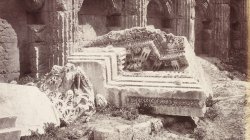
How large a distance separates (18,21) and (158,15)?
779 centimetres

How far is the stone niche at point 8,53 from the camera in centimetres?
1084

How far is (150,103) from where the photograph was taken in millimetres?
6801

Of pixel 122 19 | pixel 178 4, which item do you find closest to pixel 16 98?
pixel 122 19

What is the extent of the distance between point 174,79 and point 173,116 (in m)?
0.69

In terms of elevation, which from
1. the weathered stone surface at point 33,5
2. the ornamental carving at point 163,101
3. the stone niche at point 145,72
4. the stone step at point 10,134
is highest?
the weathered stone surface at point 33,5

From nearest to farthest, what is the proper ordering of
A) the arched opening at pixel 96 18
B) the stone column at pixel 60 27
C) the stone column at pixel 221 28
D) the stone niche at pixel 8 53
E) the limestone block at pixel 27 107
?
the limestone block at pixel 27 107 < the stone niche at pixel 8 53 < the stone column at pixel 60 27 < the arched opening at pixel 96 18 < the stone column at pixel 221 28

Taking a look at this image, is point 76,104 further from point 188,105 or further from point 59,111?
point 188,105

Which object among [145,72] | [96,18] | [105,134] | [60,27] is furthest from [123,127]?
[96,18]

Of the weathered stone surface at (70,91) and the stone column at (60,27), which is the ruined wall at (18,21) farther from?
the weathered stone surface at (70,91)

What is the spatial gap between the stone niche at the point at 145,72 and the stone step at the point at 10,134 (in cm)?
246

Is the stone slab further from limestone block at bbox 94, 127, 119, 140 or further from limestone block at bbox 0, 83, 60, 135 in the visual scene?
limestone block at bbox 94, 127, 119, 140

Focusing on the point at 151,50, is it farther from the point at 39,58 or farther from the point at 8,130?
the point at 39,58

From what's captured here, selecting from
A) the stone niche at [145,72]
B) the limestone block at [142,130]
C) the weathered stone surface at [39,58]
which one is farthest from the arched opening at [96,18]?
the limestone block at [142,130]

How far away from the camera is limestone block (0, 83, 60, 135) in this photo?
18.0ft
